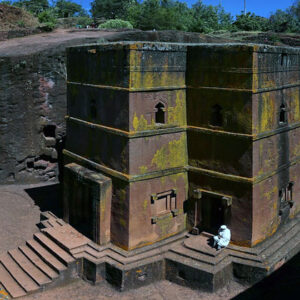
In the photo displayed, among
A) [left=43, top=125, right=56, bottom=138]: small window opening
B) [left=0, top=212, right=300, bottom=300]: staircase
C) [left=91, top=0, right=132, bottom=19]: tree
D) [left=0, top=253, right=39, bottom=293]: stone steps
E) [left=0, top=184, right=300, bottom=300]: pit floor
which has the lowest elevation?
[left=0, top=184, right=300, bottom=300]: pit floor

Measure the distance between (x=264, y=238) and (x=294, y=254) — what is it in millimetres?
1166

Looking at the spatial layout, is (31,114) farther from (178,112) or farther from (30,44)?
(178,112)

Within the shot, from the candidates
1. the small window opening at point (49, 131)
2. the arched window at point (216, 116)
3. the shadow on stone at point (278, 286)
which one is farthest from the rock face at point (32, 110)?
the shadow on stone at point (278, 286)

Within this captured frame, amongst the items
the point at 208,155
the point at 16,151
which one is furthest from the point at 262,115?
the point at 16,151

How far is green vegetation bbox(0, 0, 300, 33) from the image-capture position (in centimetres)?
4238

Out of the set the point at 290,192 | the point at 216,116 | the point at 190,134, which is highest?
the point at 216,116

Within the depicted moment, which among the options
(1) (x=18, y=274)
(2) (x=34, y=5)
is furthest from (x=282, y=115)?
(2) (x=34, y=5)

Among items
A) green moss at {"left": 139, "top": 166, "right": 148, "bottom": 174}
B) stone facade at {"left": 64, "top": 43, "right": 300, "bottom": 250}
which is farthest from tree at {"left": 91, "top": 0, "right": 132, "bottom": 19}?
green moss at {"left": 139, "top": 166, "right": 148, "bottom": 174}

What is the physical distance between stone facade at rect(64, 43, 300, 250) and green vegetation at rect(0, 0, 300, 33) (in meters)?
20.6

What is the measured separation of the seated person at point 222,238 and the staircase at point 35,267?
164 inches

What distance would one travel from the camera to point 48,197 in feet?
67.3

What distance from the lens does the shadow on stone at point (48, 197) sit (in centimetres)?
1894

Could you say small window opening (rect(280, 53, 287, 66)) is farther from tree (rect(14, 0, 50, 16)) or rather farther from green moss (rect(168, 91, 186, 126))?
tree (rect(14, 0, 50, 16))

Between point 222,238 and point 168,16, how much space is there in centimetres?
3235
